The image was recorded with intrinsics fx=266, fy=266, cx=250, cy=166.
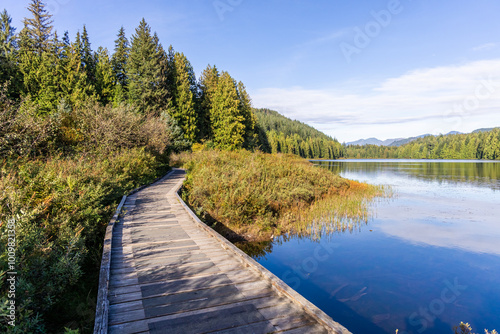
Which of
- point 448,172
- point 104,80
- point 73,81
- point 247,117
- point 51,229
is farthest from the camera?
point 247,117

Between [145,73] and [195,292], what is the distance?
39.1 meters

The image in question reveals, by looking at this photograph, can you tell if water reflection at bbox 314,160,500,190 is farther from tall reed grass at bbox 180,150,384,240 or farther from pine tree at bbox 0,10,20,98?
pine tree at bbox 0,10,20,98

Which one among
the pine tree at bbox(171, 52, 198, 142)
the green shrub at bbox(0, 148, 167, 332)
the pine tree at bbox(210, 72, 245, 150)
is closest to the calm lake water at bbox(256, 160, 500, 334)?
the green shrub at bbox(0, 148, 167, 332)

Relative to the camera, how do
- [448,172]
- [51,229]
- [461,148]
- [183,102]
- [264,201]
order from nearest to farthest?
[51,229], [264,201], [448,172], [183,102], [461,148]

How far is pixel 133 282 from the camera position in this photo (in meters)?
3.88

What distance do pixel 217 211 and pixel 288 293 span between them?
7.13 m

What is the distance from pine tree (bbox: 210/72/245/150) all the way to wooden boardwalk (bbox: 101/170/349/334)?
3176cm

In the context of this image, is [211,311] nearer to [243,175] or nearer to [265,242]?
[265,242]

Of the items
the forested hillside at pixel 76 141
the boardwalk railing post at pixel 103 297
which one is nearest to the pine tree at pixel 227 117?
the forested hillside at pixel 76 141

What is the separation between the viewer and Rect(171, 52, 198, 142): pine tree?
36656 mm


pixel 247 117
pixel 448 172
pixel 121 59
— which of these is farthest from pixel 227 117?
pixel 448 172

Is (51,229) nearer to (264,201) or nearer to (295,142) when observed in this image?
(264,201)

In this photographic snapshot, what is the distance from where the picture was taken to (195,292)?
362 centimetres

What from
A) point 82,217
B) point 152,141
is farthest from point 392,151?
point 82,217
